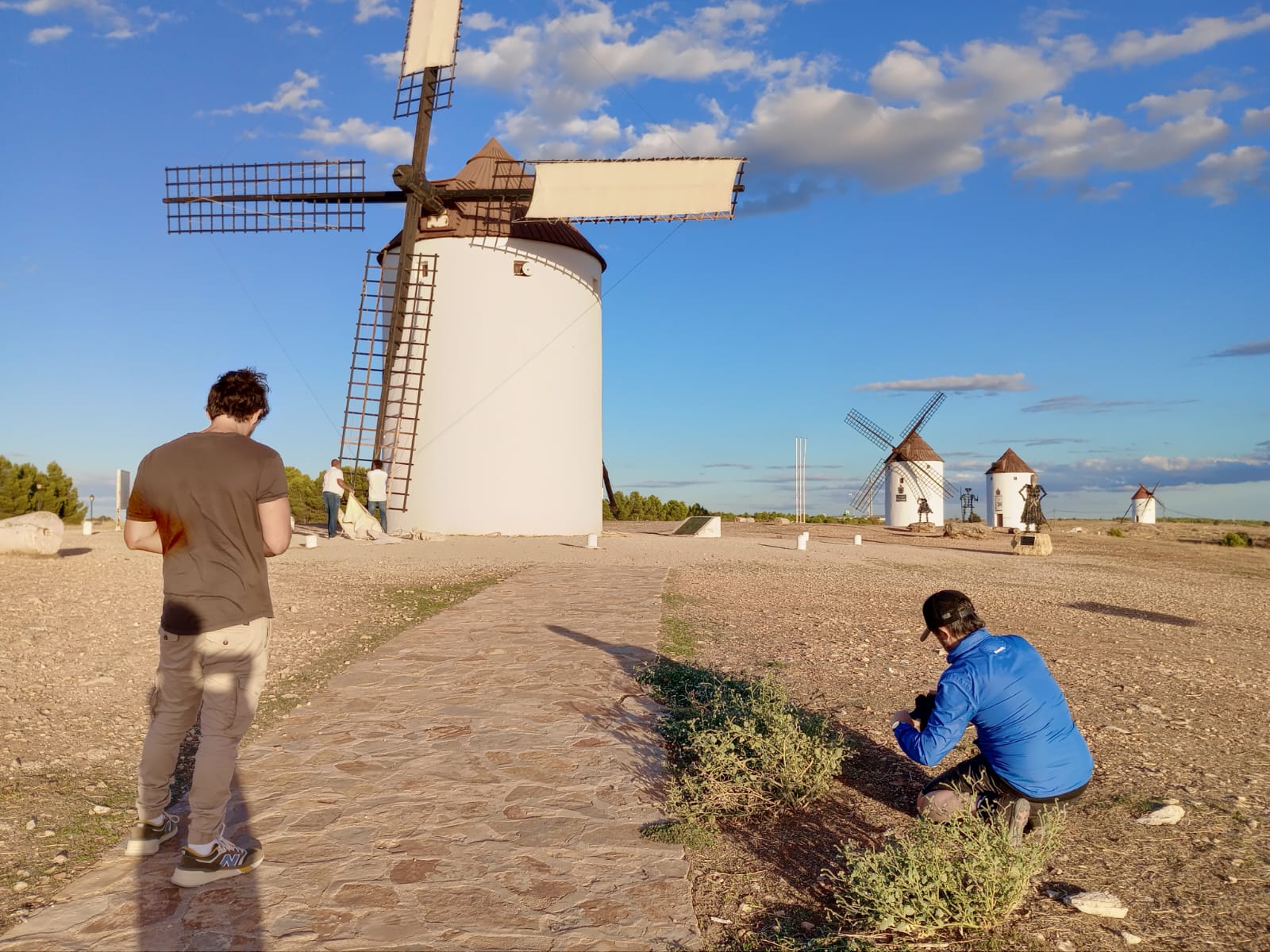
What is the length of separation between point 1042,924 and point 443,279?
2007 centimetres

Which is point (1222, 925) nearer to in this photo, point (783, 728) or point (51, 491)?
point (783, 728)

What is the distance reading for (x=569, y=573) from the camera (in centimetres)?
1322

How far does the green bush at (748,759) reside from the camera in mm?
4461

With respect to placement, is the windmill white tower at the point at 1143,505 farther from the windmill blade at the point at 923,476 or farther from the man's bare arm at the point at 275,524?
the man's bare arm at the point at 275,524

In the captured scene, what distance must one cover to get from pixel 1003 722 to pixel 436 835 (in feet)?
8.88

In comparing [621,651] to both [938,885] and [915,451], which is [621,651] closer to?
[938,885]

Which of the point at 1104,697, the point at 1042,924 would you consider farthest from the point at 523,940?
the point at 1104,697

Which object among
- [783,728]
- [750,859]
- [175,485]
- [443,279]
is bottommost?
[750,859]

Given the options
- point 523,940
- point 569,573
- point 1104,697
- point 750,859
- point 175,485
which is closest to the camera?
point 523,940

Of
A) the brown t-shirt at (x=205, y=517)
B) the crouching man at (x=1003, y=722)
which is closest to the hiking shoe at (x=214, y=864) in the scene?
the brown t-shirt at (x=205, y=517)

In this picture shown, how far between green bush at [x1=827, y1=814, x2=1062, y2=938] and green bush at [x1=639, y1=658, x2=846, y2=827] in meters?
1.03

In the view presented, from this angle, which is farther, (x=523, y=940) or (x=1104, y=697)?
(x=1104, y=697)

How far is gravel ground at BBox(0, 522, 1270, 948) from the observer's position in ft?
12.2

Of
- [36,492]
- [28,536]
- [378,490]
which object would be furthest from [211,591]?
[36,492]
